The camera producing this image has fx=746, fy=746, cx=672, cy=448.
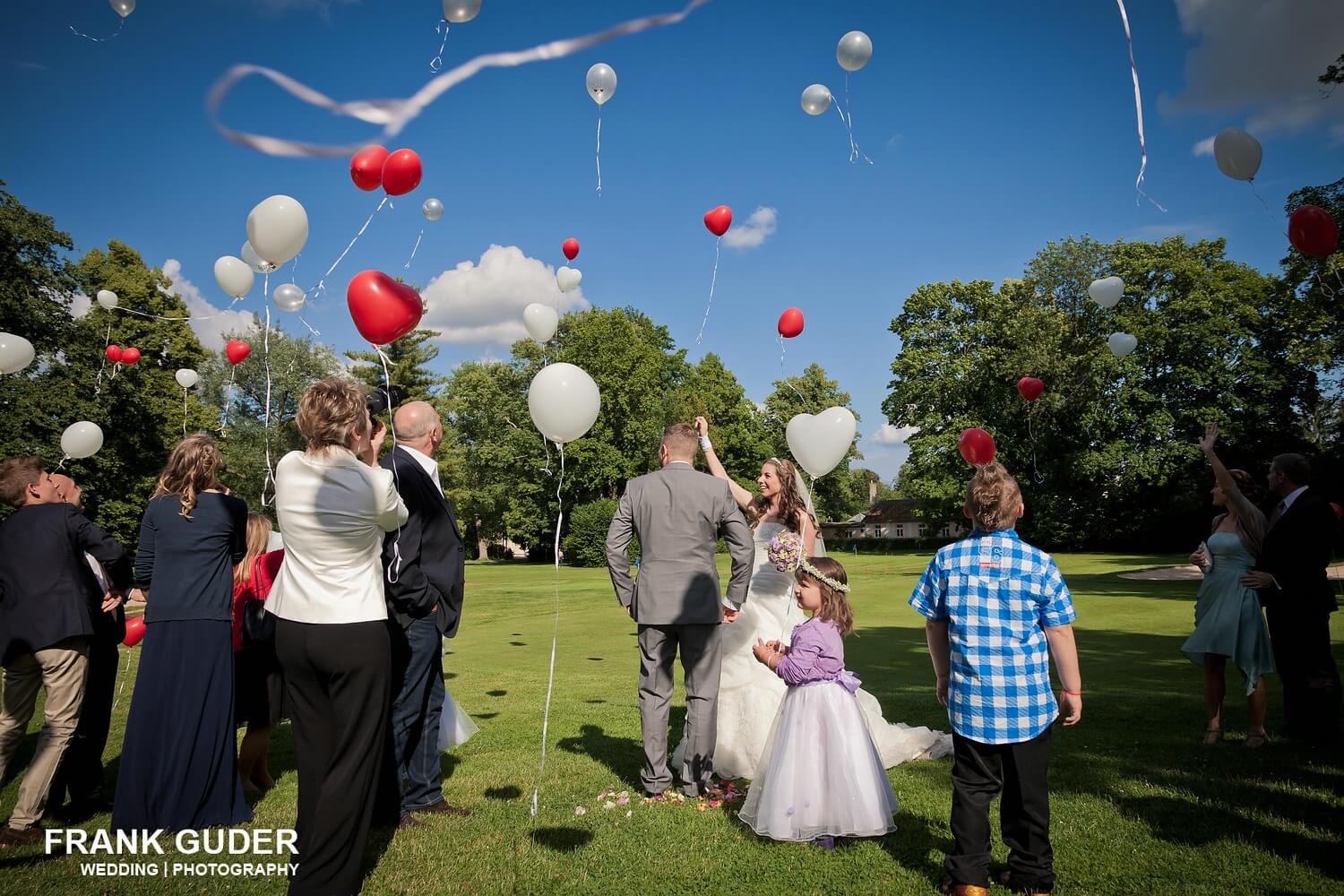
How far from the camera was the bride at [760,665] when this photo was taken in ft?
18.3

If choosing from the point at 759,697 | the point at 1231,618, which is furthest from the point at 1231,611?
the point at 759,697

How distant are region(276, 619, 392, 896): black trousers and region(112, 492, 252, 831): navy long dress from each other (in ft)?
4.61

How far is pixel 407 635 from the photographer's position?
4531 millimetres

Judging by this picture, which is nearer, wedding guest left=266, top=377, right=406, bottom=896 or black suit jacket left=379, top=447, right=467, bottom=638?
wedding guest left=266, top=377, right=406, bottom=896

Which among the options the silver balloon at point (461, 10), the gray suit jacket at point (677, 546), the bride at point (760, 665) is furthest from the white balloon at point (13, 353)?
the bride at point (760, 665)

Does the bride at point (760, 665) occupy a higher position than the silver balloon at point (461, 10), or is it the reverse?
the silver balloon at point (461, 10)

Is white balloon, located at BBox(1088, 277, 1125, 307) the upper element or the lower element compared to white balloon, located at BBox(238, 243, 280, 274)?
upper

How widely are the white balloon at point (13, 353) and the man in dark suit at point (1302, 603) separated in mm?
11527

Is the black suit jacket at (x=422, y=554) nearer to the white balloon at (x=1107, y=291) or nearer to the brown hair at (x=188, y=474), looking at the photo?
the brown hair at (x=188, y=474)

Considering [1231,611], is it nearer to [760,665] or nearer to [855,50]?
[760,665]

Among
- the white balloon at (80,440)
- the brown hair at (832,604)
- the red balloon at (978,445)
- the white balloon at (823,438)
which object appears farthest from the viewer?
the white balloon at (80,440)

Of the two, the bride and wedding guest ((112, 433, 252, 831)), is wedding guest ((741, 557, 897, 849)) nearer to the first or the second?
the bride

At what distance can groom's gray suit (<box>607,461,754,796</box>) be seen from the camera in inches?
198

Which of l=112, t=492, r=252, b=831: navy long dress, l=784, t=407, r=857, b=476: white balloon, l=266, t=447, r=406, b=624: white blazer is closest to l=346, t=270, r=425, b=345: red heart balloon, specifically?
l=266, t=447, r=406, b=624: white blazer
